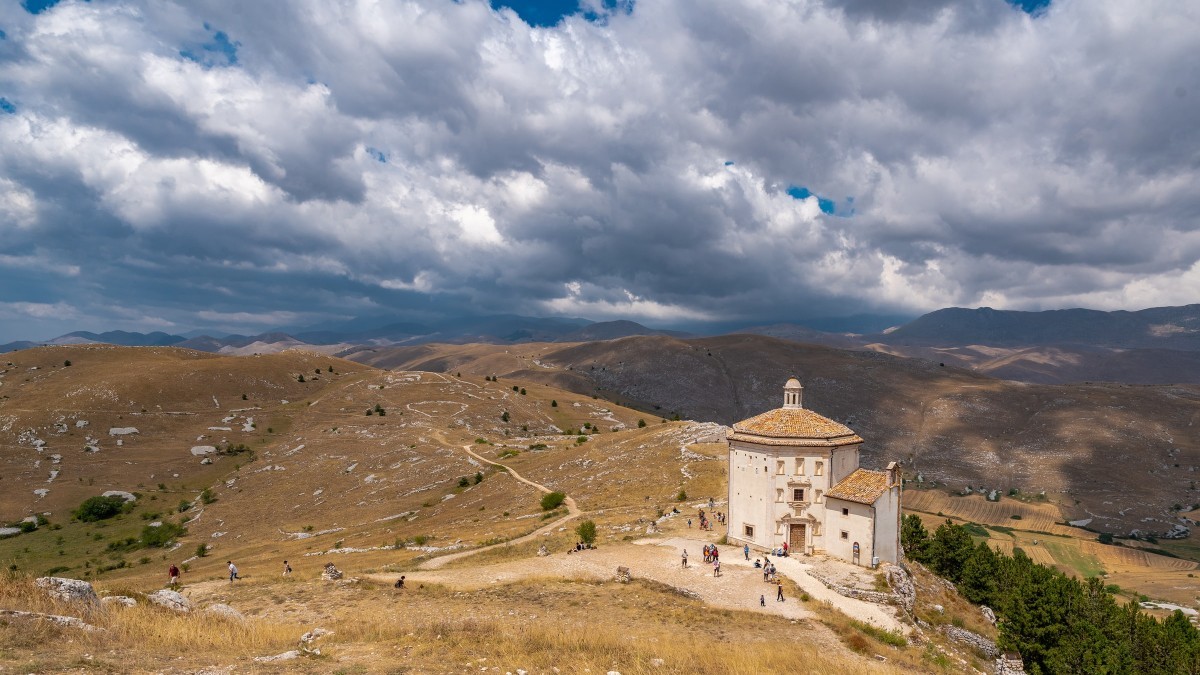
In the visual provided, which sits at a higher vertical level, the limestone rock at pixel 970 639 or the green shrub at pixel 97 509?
the limestone rock at pixel 970 639

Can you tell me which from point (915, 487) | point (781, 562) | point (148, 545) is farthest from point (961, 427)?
point (148, 545)

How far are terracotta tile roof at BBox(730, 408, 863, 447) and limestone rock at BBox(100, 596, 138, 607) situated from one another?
3894 centimetres

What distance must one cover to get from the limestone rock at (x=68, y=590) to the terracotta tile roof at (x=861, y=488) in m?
43.4

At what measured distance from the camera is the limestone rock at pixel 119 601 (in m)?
23.9

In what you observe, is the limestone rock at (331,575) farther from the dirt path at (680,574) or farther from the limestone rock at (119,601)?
the limestone rock at (119,601)

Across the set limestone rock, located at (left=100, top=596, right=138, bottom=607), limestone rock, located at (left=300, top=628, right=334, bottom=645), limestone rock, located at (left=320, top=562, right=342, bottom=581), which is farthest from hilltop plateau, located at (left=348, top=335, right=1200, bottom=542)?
limestone rock, located at (left=100, top=596, right=138, bottom=607)

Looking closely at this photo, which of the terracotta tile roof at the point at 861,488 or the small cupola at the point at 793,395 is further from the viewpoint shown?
the small cupola at the point at 793,395

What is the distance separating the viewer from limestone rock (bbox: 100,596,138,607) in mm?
23900

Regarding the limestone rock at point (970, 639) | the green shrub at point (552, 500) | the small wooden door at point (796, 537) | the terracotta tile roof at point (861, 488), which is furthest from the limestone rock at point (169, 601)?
the limestone rock at point (970, 639)

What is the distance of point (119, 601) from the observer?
24828 mm

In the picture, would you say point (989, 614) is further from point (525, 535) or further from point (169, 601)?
point (169, 601)

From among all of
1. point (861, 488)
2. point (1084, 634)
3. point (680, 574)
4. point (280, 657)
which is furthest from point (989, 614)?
point (280, 657)

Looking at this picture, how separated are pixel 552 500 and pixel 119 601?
153ft

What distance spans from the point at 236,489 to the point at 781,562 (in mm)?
82680
